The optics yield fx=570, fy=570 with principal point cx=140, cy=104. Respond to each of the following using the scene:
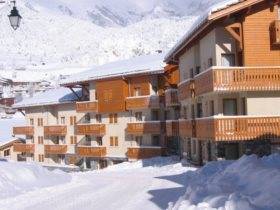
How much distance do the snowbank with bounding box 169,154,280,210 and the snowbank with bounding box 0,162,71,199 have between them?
6915mm

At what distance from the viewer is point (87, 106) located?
2079 inches

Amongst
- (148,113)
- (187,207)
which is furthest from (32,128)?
(187,207)

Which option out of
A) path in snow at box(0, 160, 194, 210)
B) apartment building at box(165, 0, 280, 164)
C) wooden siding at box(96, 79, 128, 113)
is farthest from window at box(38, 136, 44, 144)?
path in snow at box(0, 160, 194, 210)

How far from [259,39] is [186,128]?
27.0ft

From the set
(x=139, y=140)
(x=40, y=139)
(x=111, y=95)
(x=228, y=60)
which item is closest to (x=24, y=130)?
(x=40, y=139)

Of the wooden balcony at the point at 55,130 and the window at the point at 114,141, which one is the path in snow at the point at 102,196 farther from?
the wooden balcony at the point at 55,130

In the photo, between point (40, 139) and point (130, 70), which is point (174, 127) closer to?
point (130, 70)

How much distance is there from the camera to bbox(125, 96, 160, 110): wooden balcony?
A: 150 ft

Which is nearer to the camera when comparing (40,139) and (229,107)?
(229,107)

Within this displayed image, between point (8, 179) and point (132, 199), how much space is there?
5174 mm

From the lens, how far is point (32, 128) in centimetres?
6450

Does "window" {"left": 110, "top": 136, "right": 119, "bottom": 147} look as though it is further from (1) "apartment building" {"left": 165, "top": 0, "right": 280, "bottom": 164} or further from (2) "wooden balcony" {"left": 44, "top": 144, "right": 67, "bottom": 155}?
(1) "apartment building" {"left": 165, "top": 0, "right": 280, "bottom": 164}

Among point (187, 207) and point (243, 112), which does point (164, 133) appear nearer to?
point (243, 112)

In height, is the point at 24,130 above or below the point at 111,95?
below
